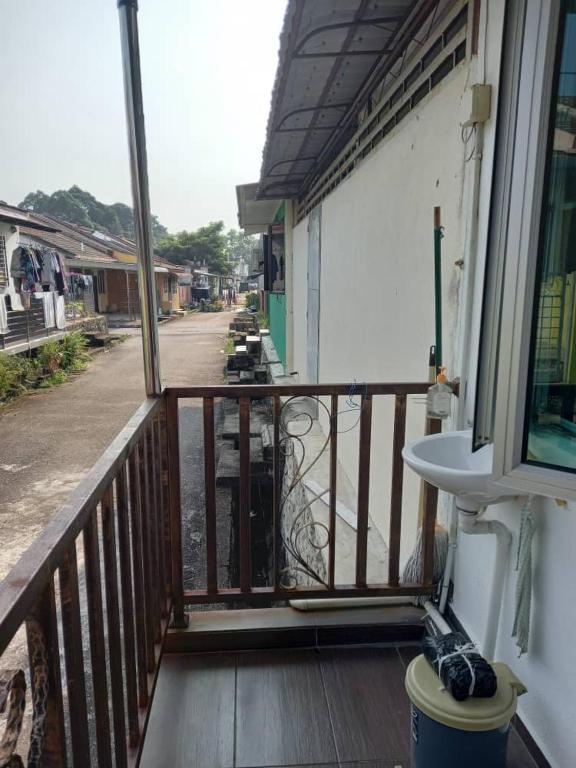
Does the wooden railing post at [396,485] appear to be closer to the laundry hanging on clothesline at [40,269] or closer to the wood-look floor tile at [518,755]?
the wood-look floor tile at [518,755]

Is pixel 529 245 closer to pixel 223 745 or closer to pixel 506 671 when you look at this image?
pixel 506 671

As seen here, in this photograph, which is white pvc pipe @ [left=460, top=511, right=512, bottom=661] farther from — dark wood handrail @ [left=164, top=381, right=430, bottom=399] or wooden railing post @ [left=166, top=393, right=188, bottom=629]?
wooden railing post @ [left=166, top=393, right=188, bottom=629]

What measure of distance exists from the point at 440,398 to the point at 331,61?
1.74 m

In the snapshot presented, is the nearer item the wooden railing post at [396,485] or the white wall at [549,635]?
the white wall at [549,635]

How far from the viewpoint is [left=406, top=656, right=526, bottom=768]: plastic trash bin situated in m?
1.24

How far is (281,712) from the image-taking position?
5.39ft

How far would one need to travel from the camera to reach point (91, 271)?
2194cm

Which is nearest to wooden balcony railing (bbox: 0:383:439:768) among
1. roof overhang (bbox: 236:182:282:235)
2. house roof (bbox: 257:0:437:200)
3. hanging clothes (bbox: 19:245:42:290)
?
house roof (bbox: 257:0:437:200)

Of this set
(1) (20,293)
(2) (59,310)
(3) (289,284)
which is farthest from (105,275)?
(3) (289,284)

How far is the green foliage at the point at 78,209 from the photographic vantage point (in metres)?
37.9

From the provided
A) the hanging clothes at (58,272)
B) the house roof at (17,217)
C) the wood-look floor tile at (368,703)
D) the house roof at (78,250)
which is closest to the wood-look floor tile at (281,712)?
the wood-look floor tile at (368,703)

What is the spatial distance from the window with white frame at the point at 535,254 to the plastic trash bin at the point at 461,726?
54cm

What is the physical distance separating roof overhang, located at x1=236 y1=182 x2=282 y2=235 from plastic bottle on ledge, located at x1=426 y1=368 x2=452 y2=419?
5931 millimetres

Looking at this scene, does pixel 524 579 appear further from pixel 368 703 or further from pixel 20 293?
pixel 20 293
